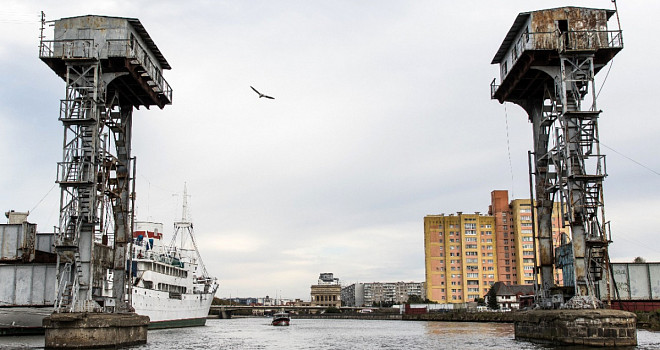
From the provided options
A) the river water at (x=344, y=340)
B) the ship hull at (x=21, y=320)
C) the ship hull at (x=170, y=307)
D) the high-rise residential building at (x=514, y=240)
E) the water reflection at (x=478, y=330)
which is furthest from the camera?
the high-rise residential building at (x=514, y=240)

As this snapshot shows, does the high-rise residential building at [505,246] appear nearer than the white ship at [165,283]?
No

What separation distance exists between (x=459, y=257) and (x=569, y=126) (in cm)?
12150

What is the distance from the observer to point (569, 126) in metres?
35.4

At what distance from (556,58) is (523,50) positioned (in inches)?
77.6

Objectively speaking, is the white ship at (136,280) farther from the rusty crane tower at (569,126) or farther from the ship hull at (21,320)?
the rusty crane tower at (569,126)

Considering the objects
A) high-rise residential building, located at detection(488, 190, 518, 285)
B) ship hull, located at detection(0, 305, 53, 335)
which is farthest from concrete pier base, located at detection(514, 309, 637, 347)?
high-rise residential building, located at detection(488, 190, 518, 285)

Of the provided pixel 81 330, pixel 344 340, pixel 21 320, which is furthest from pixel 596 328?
pixel 21 320

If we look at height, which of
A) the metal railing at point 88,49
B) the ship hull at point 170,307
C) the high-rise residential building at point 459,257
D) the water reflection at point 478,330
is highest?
the metal railing at point 88,49

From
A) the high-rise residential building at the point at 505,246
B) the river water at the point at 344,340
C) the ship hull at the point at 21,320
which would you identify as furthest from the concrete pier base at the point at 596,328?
the high-rise residential building at the point at 505,246

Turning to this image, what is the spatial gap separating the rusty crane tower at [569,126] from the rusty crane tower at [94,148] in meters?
24.4

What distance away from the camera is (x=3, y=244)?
39812mm

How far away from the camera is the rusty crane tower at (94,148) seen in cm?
3491

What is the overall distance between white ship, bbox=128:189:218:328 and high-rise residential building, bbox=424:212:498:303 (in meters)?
67.8

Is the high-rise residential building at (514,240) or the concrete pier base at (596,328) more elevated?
the high-rise residential building at (514,240)
